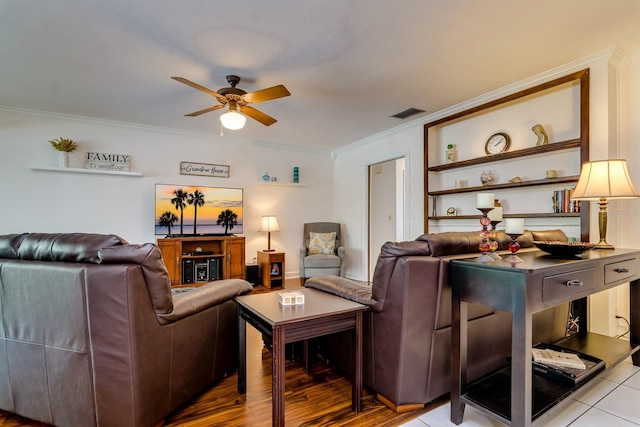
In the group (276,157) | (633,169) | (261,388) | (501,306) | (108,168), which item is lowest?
(261,388)

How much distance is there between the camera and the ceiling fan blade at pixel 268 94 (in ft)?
8.68

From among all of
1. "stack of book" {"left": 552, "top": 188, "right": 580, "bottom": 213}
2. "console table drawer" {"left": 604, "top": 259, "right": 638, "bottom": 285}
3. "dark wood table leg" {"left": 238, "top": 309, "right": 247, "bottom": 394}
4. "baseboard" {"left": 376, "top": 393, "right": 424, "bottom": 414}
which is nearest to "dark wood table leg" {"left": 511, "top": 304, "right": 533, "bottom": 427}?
"baseboard" {"left": 376, "top": 393, "right": 424, "bottom": 414}

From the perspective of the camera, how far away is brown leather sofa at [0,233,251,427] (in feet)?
4.50

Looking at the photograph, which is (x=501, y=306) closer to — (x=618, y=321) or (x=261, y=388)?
(x=261, y=388)

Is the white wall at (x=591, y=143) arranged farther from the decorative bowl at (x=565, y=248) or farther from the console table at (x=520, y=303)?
the decorative bowl at (x=565, y=248)

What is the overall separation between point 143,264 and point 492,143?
3.68 meters

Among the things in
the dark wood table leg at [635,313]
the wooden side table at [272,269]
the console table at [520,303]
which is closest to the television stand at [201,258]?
the wooden side table at [272,269]

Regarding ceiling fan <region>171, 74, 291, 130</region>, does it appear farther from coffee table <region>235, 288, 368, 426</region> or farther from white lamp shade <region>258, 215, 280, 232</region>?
white lamp shade <region>258, 215, 280, 232</region>

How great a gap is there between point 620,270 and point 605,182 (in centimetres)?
68

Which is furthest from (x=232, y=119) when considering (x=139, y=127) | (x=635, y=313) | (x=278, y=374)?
(x=635, y=313)

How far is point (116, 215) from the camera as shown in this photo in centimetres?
453

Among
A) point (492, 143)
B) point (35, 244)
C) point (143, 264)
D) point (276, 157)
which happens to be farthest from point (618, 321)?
point (276, 157)

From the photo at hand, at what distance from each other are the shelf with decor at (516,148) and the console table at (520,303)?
4.09 feet

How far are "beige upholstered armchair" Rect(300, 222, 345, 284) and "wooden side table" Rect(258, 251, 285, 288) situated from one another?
336 millimetres
